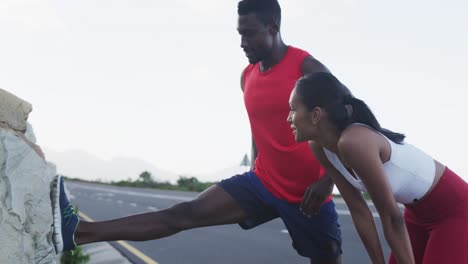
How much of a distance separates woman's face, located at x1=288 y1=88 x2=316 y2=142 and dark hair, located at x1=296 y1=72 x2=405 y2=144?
0.03 metres

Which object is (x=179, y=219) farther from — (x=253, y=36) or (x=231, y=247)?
(x=231, y=247)

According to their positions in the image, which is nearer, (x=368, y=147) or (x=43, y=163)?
(x=43, y=163)

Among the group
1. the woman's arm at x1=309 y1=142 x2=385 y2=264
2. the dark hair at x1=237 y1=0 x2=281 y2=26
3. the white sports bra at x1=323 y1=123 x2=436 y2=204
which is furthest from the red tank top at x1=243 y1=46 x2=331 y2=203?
the white sports bra at x1=323 y1=123 x2=436 y2=204

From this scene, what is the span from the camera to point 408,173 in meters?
3.92

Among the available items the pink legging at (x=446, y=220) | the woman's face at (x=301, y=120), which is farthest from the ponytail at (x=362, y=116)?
the pink legging at (x=446, y=220)

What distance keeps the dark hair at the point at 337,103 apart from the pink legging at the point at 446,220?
36cm

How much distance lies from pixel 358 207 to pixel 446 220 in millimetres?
572

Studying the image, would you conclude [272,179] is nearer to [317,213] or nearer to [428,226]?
[317,213]

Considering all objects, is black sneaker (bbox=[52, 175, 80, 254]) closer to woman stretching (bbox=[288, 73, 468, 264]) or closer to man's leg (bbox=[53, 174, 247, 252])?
man's leg (bbox=[53, 174, 247, 252])

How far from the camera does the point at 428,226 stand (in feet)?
13.3

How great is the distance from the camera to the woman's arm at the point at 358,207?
14.1 ft

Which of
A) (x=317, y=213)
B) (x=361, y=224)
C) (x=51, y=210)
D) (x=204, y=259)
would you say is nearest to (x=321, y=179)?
(x=317, y=213)

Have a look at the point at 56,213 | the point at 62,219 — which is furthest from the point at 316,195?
the point at 56,213

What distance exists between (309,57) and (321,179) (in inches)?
33.6
